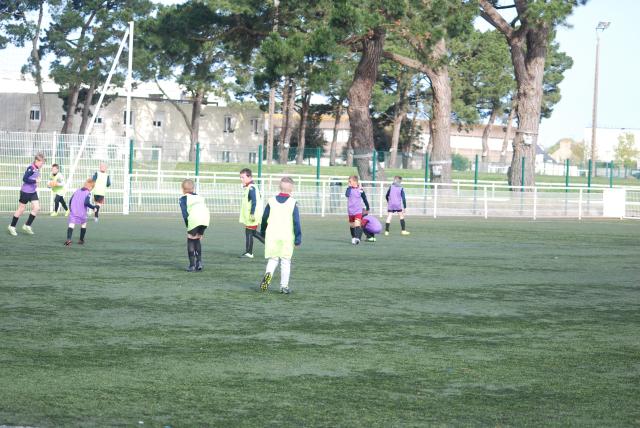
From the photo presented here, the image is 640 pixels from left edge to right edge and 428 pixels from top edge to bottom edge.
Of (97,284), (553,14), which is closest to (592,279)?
(97,284)

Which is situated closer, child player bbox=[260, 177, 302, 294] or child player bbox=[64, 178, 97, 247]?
child player bbox=[260, 177, 302, 294]

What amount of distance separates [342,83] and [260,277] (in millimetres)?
61217

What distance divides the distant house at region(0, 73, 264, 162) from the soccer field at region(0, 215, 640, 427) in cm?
6110

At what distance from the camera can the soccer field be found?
666 cm

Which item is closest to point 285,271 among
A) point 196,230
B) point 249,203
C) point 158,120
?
point 196,230

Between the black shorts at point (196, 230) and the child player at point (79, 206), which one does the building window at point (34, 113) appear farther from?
the black shorts at point (196, 230)

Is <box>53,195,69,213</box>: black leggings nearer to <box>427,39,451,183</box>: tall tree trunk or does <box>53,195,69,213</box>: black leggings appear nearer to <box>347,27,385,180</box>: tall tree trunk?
<box>347,27,385,180</box>: tall tree trunk

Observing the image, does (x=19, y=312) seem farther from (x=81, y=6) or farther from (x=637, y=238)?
(x=81, y=6)

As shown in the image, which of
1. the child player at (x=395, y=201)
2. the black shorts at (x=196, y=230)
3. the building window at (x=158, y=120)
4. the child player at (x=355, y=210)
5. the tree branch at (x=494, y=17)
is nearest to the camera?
the black shorts at (x=196, y=230)

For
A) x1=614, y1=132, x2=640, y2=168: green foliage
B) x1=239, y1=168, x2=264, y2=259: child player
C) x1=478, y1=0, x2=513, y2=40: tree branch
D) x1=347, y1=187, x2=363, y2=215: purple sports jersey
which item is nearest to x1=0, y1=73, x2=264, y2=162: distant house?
x1=478, y1=0, x2=513, y2=40: tree branch

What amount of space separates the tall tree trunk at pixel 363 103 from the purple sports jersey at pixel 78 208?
19648 millimetres

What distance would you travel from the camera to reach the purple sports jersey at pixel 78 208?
19062 mm

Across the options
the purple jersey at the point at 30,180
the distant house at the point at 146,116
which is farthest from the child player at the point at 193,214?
the distant house at the point at 146,116

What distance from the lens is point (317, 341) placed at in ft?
30.4
